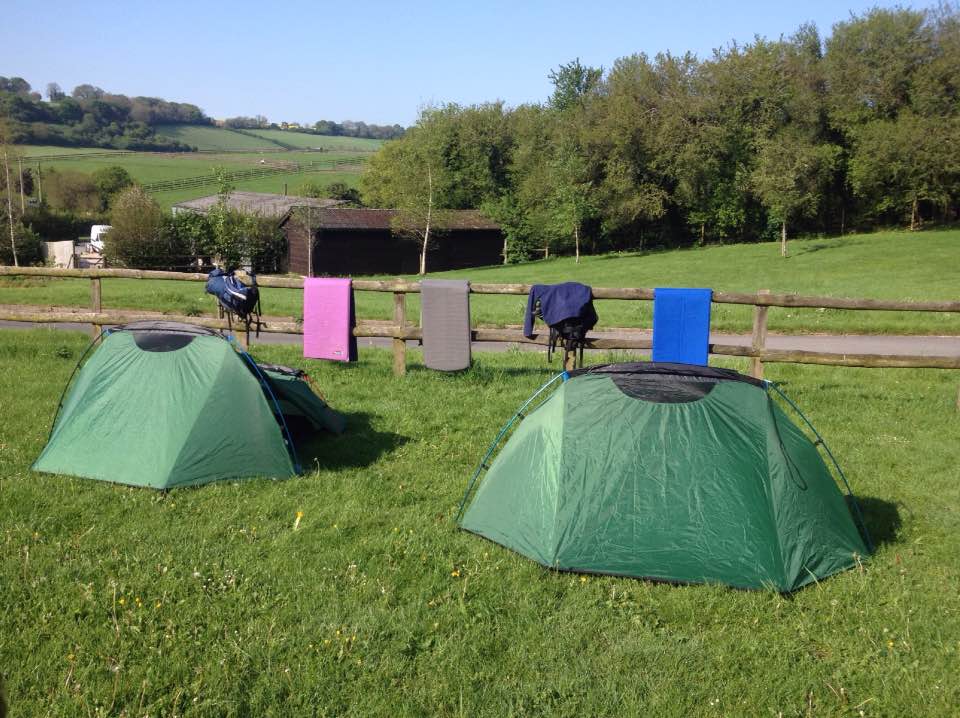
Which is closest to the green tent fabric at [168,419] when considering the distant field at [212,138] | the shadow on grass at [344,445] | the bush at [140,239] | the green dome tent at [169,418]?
the green dome tent at [169,418]

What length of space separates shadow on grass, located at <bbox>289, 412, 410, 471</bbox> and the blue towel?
10.8ft

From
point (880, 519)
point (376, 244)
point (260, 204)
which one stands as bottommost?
point (880, 519)

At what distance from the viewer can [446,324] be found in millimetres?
10438

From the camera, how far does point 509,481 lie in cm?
604

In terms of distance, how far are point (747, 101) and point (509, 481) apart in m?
46.1

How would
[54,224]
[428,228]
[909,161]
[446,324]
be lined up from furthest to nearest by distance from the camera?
1. [54,224]
2. [428,228]
3. [909,161]
4. [446,324]

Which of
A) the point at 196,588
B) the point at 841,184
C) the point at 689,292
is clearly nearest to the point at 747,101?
the point at 841,184

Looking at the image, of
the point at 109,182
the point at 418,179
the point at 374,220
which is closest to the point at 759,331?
the point at 374,220

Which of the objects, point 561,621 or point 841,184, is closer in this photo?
point 561,621

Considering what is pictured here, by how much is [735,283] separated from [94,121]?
406 ft

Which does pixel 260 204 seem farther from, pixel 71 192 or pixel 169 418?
pixel 169 418

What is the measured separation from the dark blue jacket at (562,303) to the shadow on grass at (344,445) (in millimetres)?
2337

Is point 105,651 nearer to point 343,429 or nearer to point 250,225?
point 343,429

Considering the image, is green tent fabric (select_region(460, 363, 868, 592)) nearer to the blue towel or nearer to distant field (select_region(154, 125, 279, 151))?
the blue towel
